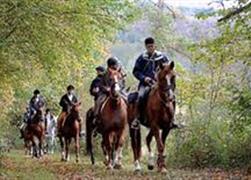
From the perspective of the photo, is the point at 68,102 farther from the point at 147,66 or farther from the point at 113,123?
the point at 147,66

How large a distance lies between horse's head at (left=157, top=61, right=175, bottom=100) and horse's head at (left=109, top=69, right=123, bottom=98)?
1.91 m

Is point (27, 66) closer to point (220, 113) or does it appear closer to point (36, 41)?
point (36, 41)

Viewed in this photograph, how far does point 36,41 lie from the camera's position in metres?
17.2

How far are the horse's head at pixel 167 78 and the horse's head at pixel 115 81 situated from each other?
6.28 ft

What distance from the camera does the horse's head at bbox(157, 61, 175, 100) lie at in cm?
1423

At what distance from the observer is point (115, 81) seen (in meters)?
16.2

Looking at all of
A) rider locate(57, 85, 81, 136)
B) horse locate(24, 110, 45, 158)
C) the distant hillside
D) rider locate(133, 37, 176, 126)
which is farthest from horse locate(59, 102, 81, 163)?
rider locate(133, 37, 176, 126)

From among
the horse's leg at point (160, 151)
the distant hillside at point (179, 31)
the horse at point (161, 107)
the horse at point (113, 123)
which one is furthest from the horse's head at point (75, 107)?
the horse's leg at point (160, 151)

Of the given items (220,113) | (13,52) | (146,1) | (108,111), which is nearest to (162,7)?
(146,1)

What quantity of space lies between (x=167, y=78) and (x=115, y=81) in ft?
7.34

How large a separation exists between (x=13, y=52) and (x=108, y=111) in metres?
3.20

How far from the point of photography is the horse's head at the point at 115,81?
1625cm

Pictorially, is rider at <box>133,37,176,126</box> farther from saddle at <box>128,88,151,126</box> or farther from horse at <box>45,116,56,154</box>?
horse at <box>45,116,56,154</box>

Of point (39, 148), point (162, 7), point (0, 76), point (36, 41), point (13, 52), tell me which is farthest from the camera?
point (39, 148)
